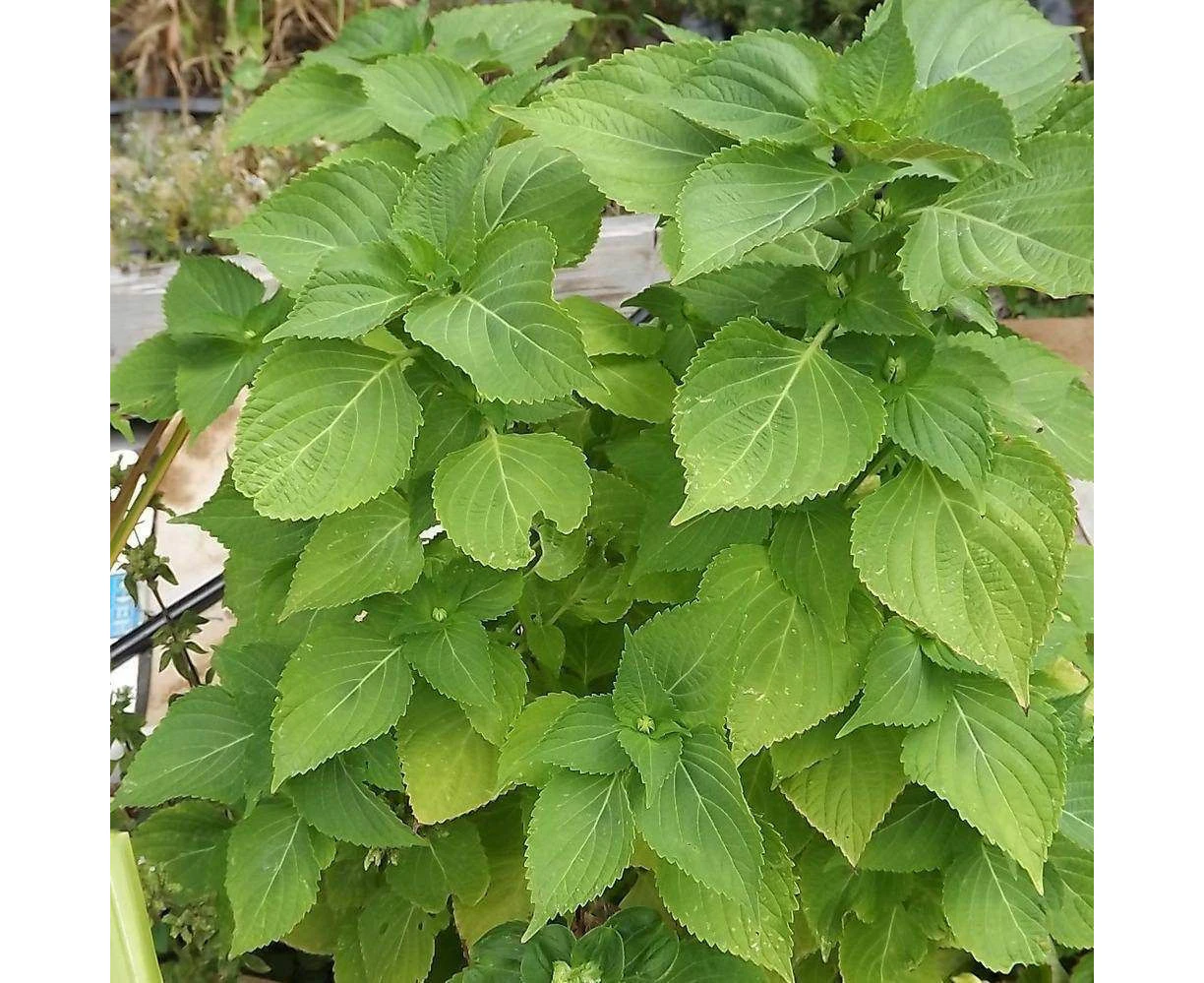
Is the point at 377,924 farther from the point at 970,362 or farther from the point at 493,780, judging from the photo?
the point at 970,362

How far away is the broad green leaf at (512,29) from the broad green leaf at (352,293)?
0.26 meters

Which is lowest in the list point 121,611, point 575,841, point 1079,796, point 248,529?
point 121,611

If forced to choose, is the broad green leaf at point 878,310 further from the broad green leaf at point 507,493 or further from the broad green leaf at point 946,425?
the broad green leaf at point 507,493

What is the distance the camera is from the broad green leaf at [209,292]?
67cm

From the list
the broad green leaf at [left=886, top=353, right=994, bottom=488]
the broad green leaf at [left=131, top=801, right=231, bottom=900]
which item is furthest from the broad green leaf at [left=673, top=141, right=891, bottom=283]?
the broad green leaf at [left=131, top=801, right=231, bottom=900]

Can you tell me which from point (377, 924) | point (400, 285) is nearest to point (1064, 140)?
point (400, 285)

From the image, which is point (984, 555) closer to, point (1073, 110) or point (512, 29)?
point (1073, 110)

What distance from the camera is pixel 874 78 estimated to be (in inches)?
19.3

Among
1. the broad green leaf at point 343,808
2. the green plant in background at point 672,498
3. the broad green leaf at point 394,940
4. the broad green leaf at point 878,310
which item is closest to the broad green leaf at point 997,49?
the green plant in background at point 672,498

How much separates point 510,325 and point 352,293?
87 millimetres

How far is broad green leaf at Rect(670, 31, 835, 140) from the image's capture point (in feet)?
1.69

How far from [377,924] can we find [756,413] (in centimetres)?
52

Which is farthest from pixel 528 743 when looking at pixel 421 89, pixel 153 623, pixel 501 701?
pixel 153 623

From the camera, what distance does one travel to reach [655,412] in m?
0.64
